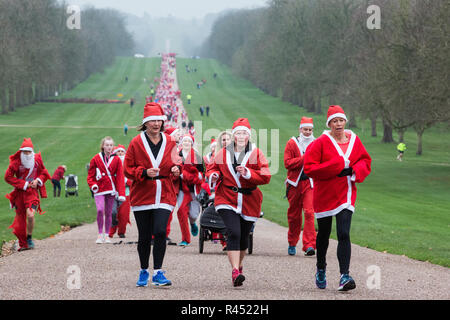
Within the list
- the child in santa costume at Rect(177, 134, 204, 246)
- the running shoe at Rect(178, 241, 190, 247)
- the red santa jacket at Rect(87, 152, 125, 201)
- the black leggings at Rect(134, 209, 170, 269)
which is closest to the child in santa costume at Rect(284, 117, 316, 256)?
the child in santa costume at Rect(177, 134, 204, 246)

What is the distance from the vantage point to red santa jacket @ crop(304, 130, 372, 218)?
28.9 feet

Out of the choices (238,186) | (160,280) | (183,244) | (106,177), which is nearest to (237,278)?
(160,280)

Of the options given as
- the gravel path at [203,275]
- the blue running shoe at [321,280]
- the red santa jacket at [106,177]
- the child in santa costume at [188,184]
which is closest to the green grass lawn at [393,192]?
the gravel path at [203,275]

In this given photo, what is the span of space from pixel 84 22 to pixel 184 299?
125 meters

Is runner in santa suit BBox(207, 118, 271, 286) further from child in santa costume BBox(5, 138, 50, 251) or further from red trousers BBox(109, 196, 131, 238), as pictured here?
red trousers BBox(109, 196, 131, 238)

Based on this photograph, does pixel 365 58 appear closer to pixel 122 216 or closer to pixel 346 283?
pixel 122 216

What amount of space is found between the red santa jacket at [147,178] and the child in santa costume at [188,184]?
3.79 metres

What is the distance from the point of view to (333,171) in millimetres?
8805

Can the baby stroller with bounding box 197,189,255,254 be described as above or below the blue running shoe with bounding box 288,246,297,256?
above

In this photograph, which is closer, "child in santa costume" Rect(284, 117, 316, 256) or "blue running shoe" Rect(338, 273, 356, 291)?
"blue running shoe" Rect(338, 273, 356, 291)

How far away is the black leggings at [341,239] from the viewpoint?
8641mm

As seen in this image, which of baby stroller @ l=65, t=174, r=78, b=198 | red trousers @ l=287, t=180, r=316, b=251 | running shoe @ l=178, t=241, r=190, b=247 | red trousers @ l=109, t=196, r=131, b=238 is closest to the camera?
red trousers @ l=287, t=180, r=316, b=251

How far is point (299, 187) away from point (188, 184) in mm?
2422

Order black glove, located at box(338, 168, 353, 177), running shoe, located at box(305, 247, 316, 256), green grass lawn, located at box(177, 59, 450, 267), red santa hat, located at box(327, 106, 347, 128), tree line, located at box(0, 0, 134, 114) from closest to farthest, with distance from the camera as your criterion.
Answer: black glove, located at box(338, 168, 353, 177) → red santa hat, located at box(327, 106, 347, 128) → running shoe, located at box(305, 247, 316, 256) → green grass lawn, located at box(177, 59, 450, 267) → tree line, located at box(0, 0, 134, 114)
